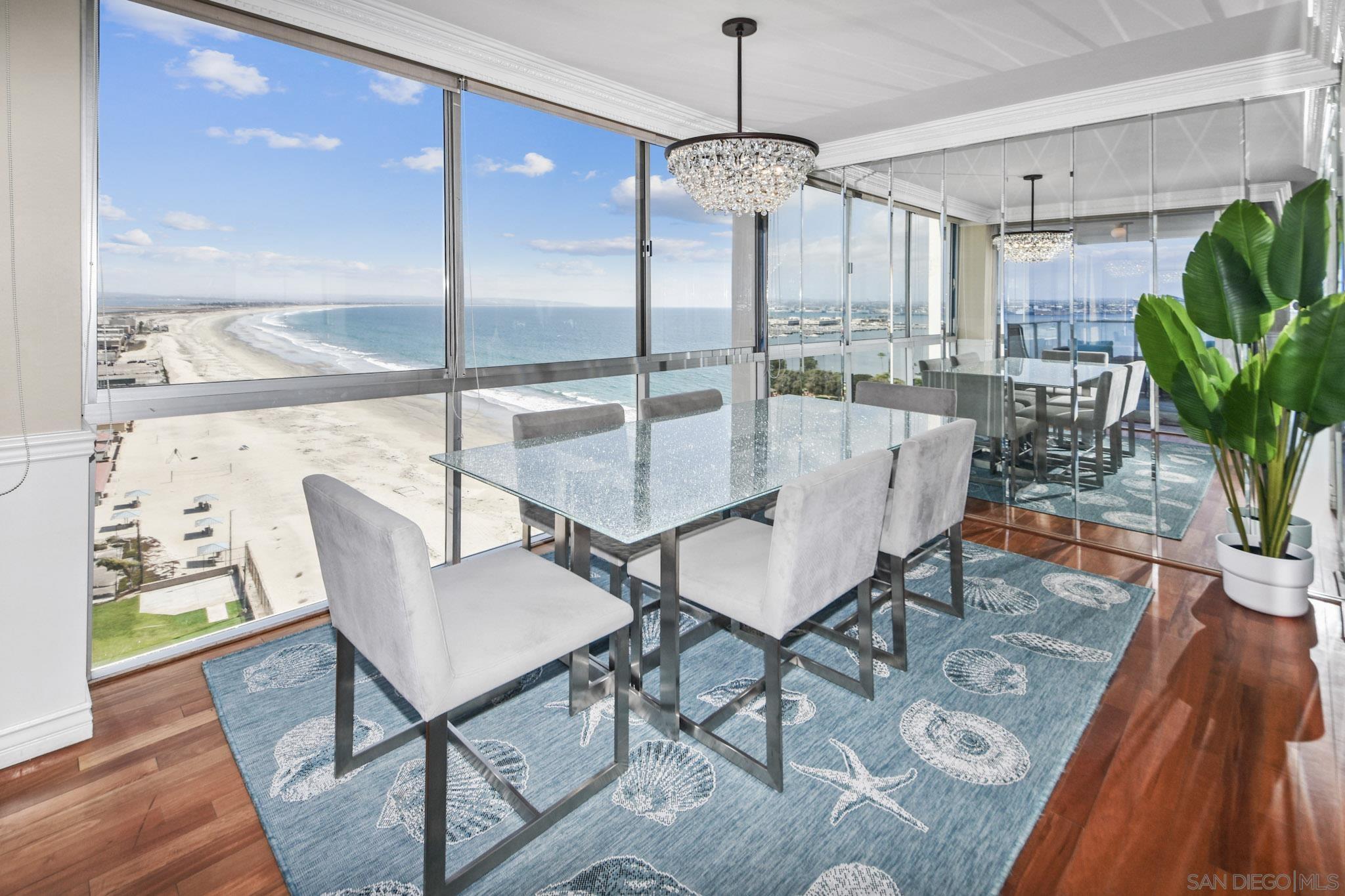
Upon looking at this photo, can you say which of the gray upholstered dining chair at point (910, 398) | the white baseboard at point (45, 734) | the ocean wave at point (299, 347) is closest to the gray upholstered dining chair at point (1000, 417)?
the gray upholstered dining chair at point (910, 398)

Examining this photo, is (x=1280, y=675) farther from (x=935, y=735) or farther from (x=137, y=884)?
(x=137, y=884)

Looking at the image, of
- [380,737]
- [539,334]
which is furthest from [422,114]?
[380,737]

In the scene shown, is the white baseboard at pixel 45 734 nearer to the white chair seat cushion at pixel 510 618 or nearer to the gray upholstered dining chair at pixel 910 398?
the white chair seat cushion at pixel 510 618

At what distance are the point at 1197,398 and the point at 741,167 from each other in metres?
2.13

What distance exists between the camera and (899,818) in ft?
5.54

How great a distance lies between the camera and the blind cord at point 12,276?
6.19 ft

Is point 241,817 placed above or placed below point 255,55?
below

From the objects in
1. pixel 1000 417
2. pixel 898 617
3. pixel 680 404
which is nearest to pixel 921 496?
pixel 898 617

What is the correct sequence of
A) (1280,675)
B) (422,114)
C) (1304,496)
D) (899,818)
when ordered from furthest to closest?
(1304,496), (422,114), (1280,675), (899,818)

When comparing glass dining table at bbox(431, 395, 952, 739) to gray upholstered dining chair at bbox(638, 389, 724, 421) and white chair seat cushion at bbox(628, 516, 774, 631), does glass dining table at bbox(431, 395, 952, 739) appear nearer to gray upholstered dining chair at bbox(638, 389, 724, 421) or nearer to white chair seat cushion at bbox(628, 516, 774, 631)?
white chair seat cushion at bbox(628, 516, 774, 631)

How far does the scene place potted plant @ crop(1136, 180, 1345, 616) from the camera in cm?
244

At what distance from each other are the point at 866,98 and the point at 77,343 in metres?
3.62

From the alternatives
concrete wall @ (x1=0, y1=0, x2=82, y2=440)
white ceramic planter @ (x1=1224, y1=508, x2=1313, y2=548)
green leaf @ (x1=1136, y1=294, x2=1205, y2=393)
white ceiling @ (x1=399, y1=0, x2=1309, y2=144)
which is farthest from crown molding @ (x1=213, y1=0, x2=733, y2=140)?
white ceramic planter @ (x1=1224, y1=508, x2=1313, y2=548)

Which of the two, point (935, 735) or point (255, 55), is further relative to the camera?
point (255, 55)
